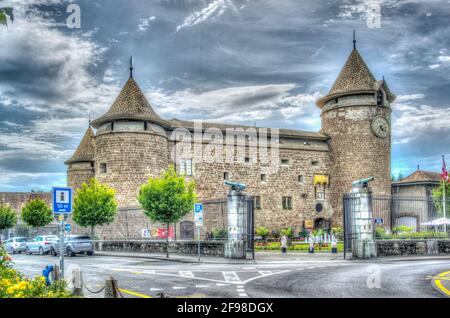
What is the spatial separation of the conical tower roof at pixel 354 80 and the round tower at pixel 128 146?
18838 mm

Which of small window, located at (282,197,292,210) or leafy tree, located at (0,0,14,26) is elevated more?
leafy tree, located at (0,0,14,26)

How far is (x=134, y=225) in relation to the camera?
38.7 m

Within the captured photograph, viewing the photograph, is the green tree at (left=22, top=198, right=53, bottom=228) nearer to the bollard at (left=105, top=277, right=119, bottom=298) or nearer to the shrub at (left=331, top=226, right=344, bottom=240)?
the shrub at (left=331, top=226, right=344, bottom=240)

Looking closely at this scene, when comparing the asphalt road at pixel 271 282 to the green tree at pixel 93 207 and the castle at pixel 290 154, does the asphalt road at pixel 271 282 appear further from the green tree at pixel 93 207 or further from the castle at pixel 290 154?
the castle at pixel 290 154

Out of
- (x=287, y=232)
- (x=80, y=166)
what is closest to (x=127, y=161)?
(x=80, y=166)

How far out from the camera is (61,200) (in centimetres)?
1382

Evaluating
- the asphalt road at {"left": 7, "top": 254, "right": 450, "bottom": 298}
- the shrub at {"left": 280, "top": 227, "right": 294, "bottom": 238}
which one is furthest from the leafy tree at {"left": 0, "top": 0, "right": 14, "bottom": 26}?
the shrub at {"left": 280, "top": 227, "right": 294, "bottom": 238}

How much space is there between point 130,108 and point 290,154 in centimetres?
1751

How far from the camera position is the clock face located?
52.2m

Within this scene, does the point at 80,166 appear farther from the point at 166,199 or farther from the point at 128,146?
the point at 166,199

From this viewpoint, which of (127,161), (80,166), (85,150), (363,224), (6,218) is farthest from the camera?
(6,218)

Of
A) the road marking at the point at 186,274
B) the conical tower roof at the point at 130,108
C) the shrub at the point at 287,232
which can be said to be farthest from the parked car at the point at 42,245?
the shrub at the point at 287,232

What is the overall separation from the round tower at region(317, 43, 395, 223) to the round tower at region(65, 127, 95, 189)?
79.2ft
